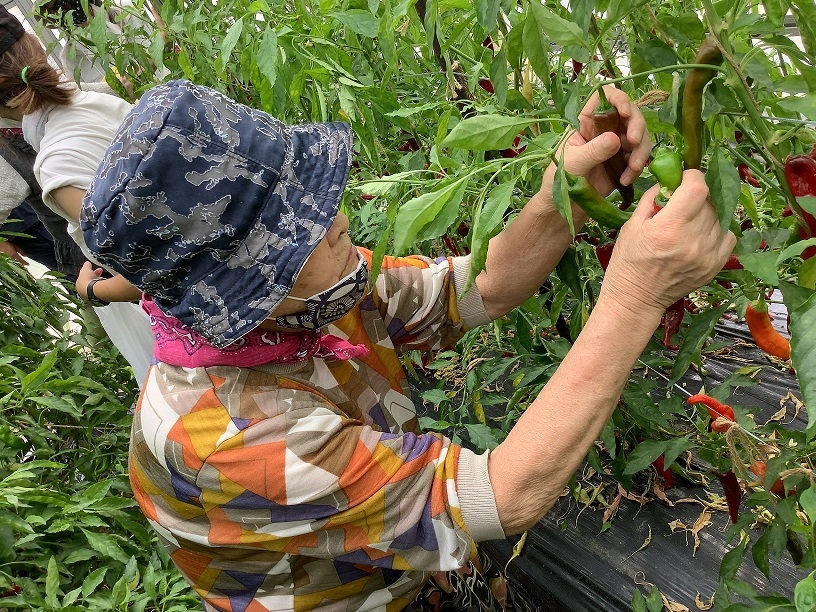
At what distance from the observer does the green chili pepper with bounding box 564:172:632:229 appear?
2.78 feet

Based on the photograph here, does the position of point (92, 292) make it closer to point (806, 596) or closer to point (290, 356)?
point (290, 356)

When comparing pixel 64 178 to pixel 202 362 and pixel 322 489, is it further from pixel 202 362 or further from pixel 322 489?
pixel 322 489

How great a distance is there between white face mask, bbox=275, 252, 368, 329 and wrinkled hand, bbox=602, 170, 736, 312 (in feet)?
1.39

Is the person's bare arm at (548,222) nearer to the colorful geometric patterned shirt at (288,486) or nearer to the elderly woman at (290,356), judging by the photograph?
the elderly woman at (290,356)

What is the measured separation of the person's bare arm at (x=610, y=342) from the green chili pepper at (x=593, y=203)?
0.03 m

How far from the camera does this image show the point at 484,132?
29.2 inches

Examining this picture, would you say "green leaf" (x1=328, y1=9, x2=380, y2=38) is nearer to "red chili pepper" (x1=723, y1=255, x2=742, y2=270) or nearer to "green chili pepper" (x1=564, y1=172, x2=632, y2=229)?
"green chili pepper" (x1=564, y1=172, x2=632, y2=229)

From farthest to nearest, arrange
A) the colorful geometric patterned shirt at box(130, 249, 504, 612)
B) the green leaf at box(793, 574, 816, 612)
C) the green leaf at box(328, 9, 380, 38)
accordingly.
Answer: the green leaf at box(328, 9, 380, 38) < the colorful geometric patterned shirt at box(130, 249, 504, 612) < the green leaf at box(793, 574, 816, 612)

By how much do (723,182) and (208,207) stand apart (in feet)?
2.20

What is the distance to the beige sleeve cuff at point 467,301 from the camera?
4.75 ft

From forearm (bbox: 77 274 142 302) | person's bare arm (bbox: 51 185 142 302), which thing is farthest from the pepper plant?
forearm (bbox: 77 274 142 302)

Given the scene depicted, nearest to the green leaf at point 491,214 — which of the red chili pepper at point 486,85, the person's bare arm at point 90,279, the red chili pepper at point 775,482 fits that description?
the red chili pepper at point 775,482

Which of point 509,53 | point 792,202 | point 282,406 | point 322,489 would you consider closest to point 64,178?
point 282,406

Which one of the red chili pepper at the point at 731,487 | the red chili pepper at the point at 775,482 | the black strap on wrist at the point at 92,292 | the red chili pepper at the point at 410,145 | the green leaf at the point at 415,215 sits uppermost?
the green leaf at the point at 415,215
